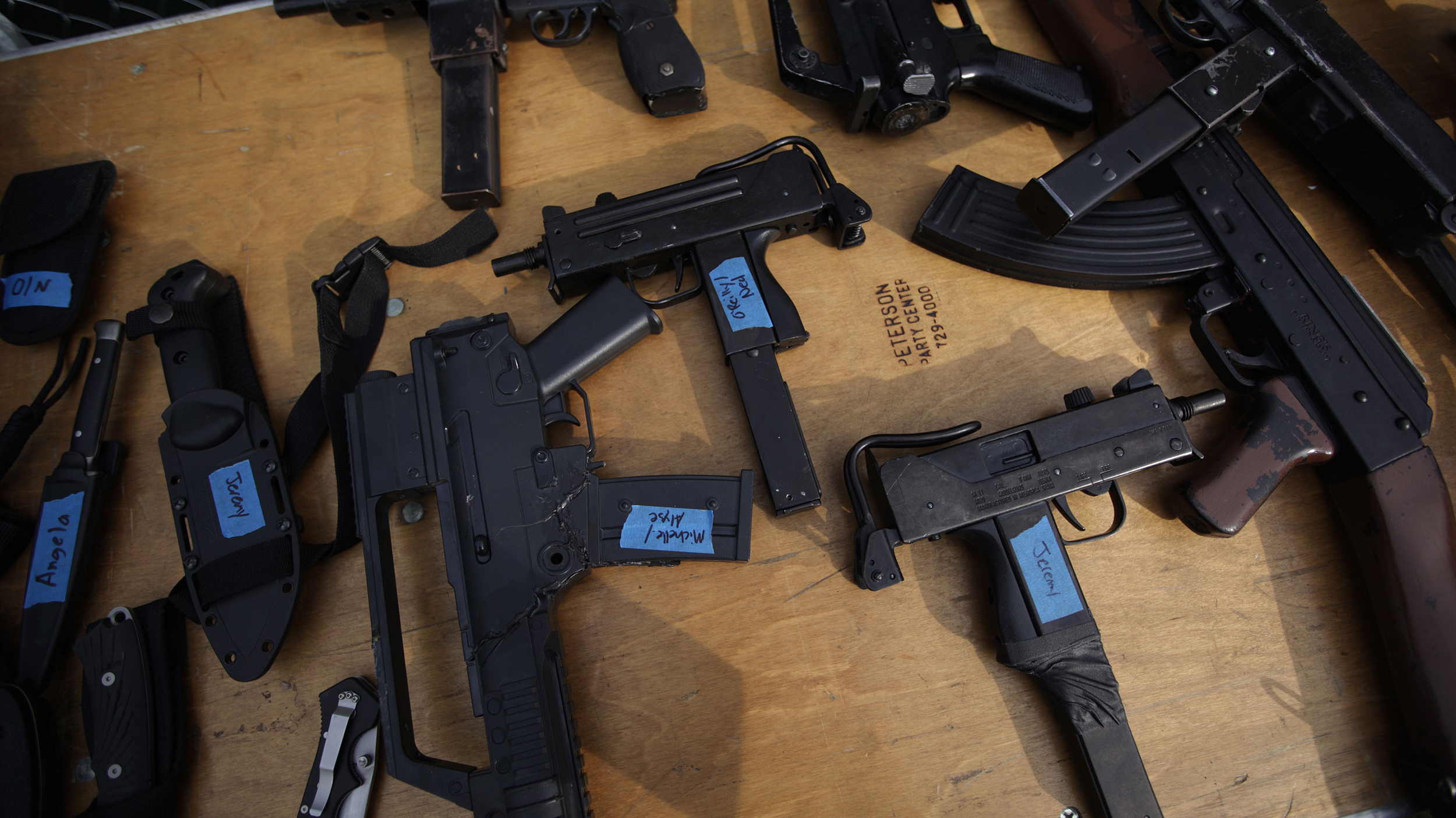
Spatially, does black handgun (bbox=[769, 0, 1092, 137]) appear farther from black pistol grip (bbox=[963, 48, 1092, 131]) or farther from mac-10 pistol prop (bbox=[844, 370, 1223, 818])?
mac-10 pistol prop (bbox=[844, 370, 1223, 818])

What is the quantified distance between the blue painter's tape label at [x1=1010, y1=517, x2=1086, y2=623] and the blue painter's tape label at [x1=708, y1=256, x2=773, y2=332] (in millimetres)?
881

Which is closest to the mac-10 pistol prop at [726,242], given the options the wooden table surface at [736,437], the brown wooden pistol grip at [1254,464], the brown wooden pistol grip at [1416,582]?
the wooden table surface at [736,437]

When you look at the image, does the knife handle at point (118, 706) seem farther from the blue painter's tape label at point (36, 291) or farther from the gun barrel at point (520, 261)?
the gun barrel at point (520, 261)

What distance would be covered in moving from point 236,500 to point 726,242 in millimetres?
1522

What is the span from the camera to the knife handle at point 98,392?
187 centimetres

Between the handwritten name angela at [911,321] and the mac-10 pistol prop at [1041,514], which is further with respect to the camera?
the handwritten name angela at [911,321]

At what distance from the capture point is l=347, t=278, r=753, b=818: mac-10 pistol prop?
150 centimetres

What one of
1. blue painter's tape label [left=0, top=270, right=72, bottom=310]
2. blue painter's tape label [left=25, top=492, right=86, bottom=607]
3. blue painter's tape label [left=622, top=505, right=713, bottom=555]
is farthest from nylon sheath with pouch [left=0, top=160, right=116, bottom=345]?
blue painter's tape label [left=622, top=505, right=713, bottom=555]

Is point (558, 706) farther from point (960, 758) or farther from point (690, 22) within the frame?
point (690, 22)

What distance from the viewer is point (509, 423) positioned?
1716mm

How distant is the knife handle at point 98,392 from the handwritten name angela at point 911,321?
2253 mm

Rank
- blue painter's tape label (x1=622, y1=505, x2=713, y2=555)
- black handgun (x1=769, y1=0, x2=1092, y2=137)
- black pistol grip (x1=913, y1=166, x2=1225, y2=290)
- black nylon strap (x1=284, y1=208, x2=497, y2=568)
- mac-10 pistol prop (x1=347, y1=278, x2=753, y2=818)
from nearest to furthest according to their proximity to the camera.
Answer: mac-10 pistol prop (x1=347, y1=278, x2=753, y2=818) < blue painter's tape label (x1=622, y1=505, x2=713, y2=555) < black nylon strap (x1=284, y1=208, x2=497, y2=568) < black pistol grip (x1=913, y1=166, x2=1225, y2=290) < black handgun (x1=769, y1=0, x2=1092, y2=137)

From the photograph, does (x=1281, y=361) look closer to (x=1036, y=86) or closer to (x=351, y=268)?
(x=1036, y=86)

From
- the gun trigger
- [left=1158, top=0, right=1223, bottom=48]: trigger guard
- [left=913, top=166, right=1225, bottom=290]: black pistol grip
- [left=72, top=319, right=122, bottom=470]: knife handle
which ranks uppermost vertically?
[left=1158, top=0, right=1223, bottom=48]: trigger guard
